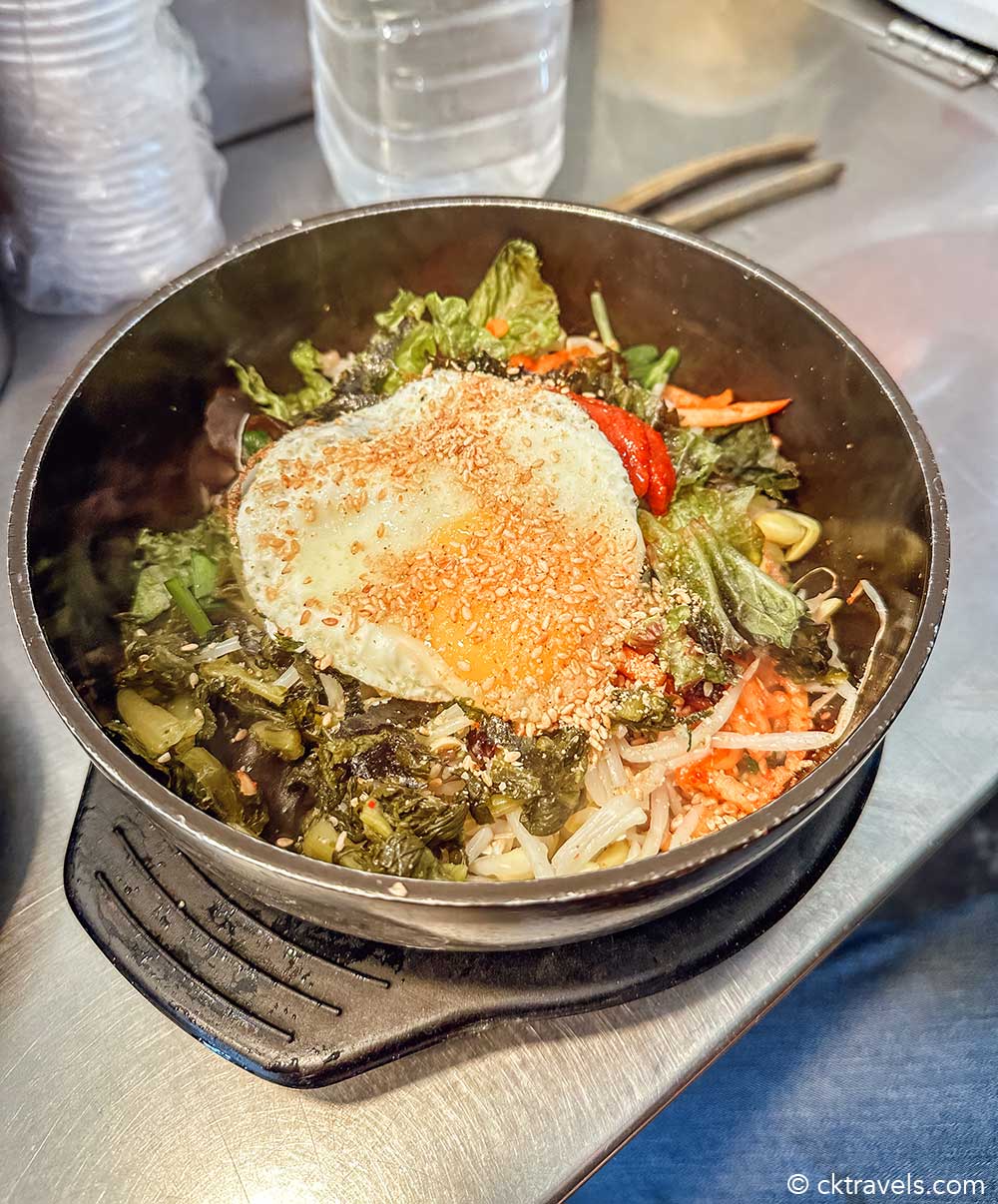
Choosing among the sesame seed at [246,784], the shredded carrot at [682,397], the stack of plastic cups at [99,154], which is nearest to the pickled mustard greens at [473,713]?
the sesame seed at [246,784]

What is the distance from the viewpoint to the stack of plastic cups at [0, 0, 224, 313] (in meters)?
2.20

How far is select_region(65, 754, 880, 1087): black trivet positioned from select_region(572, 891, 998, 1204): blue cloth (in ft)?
2.61

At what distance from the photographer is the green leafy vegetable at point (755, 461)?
2.12 meters

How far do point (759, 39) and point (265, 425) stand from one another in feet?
10.3

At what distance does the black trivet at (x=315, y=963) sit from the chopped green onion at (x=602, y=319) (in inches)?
52.4

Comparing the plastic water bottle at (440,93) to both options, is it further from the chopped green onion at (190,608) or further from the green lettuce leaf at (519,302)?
the chopped green onion at (190,608)

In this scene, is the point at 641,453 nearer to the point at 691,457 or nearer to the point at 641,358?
the point at 691,457

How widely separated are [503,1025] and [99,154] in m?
2.34

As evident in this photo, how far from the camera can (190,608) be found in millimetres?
1876

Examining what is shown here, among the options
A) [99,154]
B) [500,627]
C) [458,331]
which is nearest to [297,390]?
[458,331]

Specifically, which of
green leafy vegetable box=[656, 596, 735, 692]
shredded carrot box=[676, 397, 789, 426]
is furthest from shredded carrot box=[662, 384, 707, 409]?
green leafy vegetable box=[656, 596, 735, 692]

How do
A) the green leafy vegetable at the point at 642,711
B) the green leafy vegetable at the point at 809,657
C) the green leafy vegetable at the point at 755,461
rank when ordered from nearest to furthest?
1. the green leafy vegetable at the point at 642,711
2. the green leafy vegetable at the point at 809,657
3. the green leafy vegetable at the point at 755,461

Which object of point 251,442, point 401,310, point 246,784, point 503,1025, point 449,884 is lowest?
point 503,1025

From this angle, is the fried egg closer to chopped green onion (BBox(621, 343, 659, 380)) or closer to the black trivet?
Result: chopped green onion (BBox(621, 343, 659, 380))
